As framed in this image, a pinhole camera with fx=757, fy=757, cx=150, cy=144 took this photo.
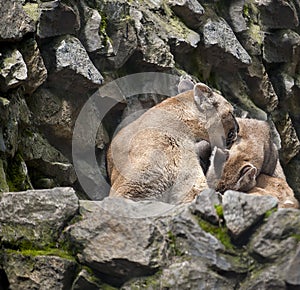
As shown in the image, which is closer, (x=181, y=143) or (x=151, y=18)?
(x=181, y=143)

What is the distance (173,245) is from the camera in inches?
291

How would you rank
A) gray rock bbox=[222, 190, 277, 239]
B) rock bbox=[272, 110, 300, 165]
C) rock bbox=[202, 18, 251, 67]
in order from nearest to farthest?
gray rock bbox=[222, 190, 277, 239] → rock bbox=[202, 18, 251, 67] → rock bbox=[272, 110, 300, 165]

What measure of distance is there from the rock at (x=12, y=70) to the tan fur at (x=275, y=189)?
374 centimetres

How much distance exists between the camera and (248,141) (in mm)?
11867

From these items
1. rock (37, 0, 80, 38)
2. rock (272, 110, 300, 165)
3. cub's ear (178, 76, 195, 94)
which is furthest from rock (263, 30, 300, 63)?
rock (37, 0, 80, 38)

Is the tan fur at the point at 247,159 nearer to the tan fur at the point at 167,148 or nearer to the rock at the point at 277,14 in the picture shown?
the tan fur at the point at 167,148

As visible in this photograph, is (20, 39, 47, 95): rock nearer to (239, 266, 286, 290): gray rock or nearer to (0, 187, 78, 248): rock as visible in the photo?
(0, 187, 78, 248): rock

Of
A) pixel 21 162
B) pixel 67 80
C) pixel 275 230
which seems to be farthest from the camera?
pixel 67 80

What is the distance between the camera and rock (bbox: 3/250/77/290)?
24.5 ft

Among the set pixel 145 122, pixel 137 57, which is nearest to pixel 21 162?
pixel 145 122

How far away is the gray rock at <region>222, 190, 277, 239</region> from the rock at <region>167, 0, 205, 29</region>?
695 centimetres

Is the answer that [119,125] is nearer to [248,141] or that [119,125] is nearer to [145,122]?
[145,122]

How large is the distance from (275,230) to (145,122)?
15.1ft

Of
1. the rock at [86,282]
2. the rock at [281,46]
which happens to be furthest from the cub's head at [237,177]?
the rock at [281,46]
